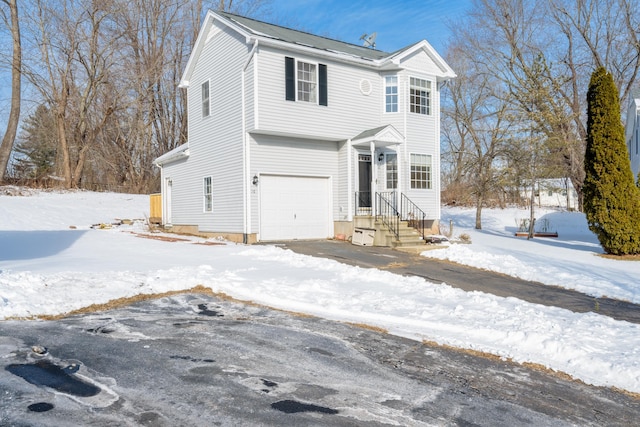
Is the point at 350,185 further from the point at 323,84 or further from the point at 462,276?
the point at 462,276

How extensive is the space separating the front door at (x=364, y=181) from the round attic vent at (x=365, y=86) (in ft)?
7.35

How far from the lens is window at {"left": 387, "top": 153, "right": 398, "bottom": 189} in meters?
16.2

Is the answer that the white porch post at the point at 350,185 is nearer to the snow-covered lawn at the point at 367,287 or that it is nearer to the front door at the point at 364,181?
the front door at the point at 364,181

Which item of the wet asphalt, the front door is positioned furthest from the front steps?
the front door

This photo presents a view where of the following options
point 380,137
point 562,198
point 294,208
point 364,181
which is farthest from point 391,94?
point 562,198

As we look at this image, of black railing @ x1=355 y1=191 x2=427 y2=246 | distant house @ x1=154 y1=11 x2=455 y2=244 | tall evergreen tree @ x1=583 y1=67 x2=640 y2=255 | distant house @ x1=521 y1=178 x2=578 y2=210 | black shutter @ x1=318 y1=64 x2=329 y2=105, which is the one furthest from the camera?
distant house @ x1=521 y1=178 x2=578 y2=210

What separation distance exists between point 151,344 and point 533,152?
1671 cm


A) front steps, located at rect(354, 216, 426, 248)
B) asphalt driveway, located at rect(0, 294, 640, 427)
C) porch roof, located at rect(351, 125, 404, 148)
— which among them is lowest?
asphalt driveway, located at rect(0, 294, 640, 427)

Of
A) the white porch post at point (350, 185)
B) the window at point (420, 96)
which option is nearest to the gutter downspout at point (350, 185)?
the white porch post at point (350, 185)

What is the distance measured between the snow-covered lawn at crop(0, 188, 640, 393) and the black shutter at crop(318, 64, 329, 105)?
221 inches

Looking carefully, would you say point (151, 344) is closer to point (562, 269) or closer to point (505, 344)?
point (505, 344)

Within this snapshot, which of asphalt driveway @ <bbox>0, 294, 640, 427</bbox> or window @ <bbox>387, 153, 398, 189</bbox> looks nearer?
asphalt driveway @ <bbox>0, 294, 640, 427</bbox>

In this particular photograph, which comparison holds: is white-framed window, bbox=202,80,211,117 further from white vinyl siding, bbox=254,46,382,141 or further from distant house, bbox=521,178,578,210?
distant house, bbox=521,178,578,210

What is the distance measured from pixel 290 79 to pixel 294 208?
4.07 metres
